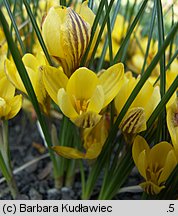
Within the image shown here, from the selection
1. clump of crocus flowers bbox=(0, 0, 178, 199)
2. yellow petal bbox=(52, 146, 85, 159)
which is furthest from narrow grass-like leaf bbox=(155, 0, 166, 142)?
yellow petal bbox=(52, 146, 85, 159)

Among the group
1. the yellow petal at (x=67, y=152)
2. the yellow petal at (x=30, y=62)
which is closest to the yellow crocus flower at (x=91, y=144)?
the yellow petal at (x=67, y=152)

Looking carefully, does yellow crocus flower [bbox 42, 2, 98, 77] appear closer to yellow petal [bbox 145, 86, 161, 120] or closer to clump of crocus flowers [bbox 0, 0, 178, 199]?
clump of crocus flowers [bbox 0, 0, 178, 199]

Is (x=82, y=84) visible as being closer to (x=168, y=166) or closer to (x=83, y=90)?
(x=83, y=90)

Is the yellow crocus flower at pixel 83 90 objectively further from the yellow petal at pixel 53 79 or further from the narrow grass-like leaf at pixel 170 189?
the narrow grass-like leaf at pixel 170 189

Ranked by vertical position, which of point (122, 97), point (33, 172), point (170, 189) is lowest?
point (33, 172)

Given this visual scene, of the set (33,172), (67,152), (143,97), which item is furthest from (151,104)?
(33,172)
